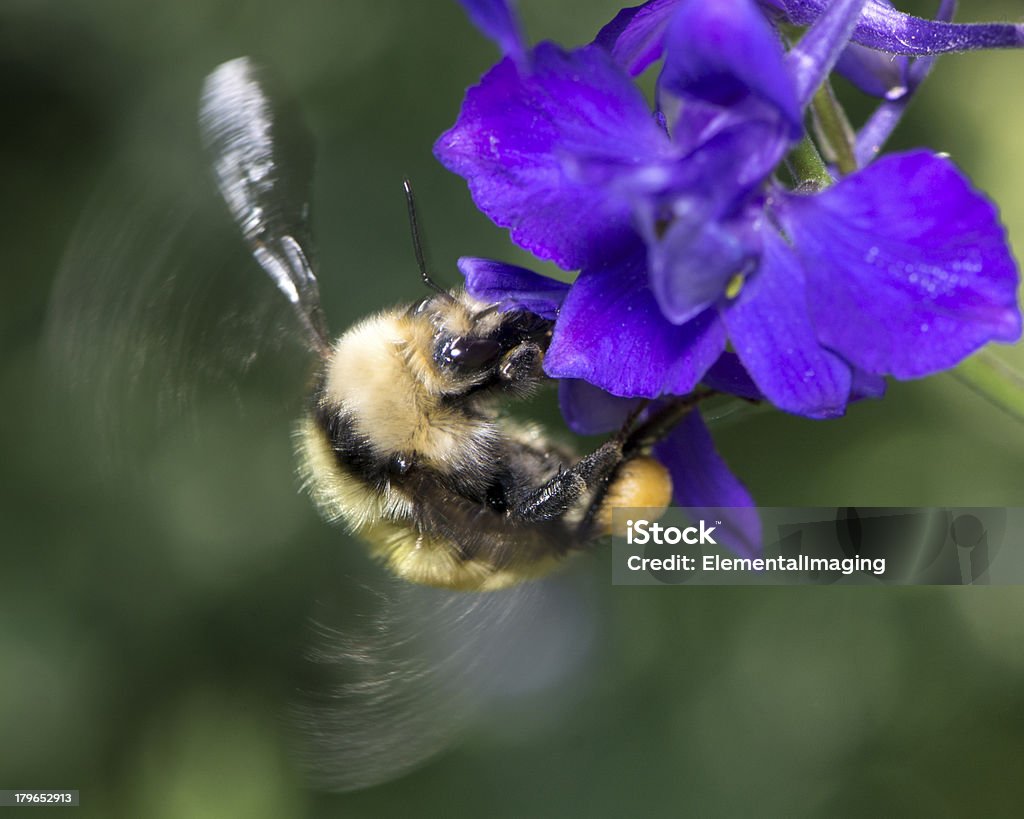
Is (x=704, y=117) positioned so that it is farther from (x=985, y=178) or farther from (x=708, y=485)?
(x=985, y=178)

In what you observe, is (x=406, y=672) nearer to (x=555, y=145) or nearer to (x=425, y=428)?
(x=425, y=428)

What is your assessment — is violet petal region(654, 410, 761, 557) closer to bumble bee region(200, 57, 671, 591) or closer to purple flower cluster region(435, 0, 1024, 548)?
bumble bee region(200, 57, 671, 591)

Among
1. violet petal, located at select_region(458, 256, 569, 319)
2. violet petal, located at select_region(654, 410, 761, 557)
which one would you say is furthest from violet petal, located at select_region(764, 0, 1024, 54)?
violet petal, located at select_region(654, 410, 761, 557)

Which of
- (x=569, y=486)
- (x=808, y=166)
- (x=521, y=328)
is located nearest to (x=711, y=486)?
(x=569, y=486)

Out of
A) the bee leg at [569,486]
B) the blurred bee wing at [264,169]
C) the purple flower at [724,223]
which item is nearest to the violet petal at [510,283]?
the purple flower at [724,223]

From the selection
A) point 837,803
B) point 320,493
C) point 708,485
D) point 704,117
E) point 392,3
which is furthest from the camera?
point 392,3

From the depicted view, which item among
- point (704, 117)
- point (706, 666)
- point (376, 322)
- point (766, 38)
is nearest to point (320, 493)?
point (376, 322)
